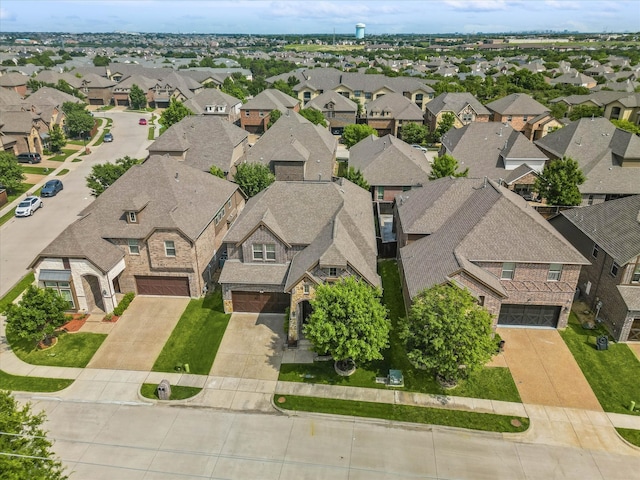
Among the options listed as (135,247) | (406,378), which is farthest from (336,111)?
Answer: (406,378)

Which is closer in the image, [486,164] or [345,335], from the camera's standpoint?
[345,335]

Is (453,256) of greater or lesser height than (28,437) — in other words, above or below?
above

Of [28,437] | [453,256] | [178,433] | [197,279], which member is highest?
[453,256]

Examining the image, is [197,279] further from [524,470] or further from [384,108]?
[384,108]

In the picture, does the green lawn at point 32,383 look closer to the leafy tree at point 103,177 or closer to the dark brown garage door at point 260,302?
the dark brown garage door at point 260,302

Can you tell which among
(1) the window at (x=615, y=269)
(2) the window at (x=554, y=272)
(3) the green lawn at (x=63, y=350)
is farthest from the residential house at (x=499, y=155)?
(3) the green lawn at (x=63, y=350)

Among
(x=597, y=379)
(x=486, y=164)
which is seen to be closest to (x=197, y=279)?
(x=597, y=379)

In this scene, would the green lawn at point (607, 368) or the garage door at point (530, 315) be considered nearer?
the green lawn at point (607, 368)

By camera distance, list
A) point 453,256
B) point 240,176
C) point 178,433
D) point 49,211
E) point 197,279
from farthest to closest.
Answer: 1. point 49,211
2. point 240,176
3. point 197,279
4. point 453,256
5. point 178,433
